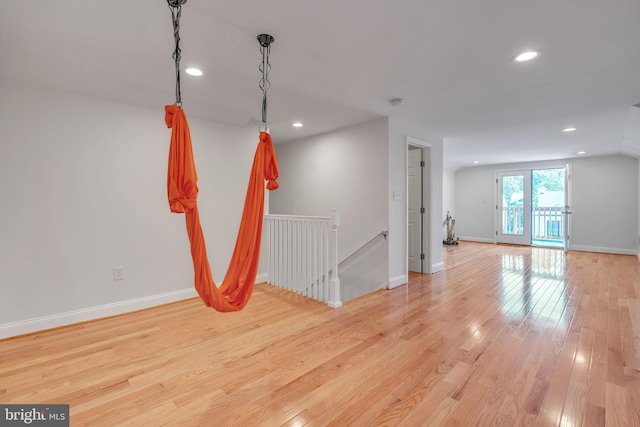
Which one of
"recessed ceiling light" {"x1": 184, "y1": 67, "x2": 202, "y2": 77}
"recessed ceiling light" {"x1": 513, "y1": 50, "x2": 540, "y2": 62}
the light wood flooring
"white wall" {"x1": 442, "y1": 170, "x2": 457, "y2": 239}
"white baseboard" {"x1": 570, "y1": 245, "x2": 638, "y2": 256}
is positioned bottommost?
the light wood flooring

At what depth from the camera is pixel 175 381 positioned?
188cm

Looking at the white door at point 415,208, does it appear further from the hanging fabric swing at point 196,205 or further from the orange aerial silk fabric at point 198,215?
the orange aerial silk fabric at point 198,215

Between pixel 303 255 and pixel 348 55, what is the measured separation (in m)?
2.20

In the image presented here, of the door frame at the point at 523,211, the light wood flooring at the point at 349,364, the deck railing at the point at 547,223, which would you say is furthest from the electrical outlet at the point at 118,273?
the deck railing at the point at 547,223

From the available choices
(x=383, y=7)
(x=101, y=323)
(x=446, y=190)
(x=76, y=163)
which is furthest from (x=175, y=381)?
(x=446, y=190)

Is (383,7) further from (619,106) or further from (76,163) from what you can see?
(619,106)

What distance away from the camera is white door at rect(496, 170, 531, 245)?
299 inches

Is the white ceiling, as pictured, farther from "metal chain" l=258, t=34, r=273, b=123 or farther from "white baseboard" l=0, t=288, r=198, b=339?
"white baseboard" l=0, t=288, r=198, b=339

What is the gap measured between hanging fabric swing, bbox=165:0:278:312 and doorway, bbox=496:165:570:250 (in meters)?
7.79

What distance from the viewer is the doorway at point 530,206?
25.0 feet

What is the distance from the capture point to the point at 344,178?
14.4ft

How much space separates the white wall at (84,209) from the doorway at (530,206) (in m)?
7.66

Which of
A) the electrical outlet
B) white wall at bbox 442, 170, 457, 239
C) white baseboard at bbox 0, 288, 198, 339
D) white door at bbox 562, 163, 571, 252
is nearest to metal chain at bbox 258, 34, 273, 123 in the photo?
the electrical outlet

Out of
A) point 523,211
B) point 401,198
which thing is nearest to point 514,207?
point 523,211
